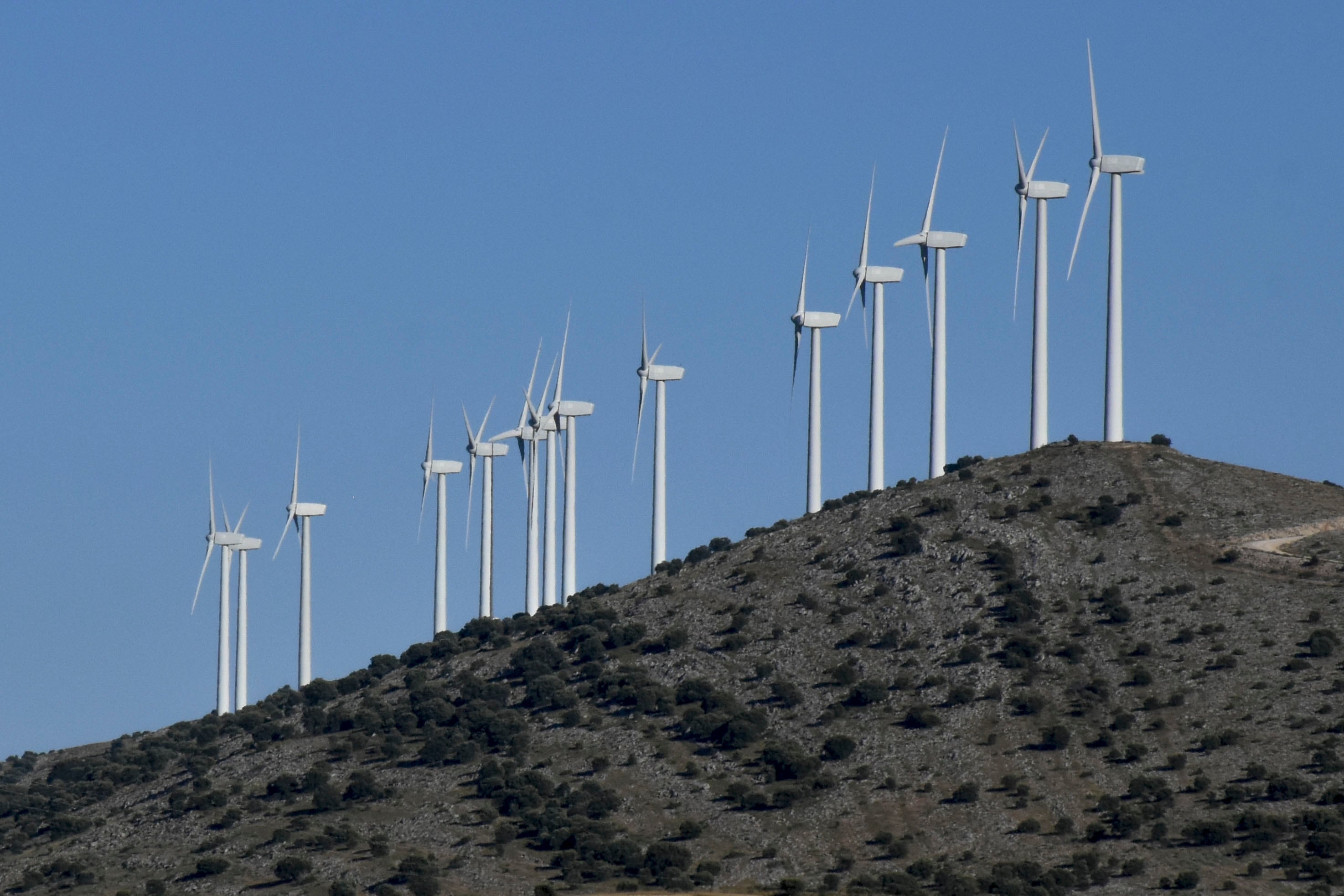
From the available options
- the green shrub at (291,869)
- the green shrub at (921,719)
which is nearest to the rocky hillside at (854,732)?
the green shrub at (921,719)

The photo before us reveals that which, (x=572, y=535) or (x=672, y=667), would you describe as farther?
(x=572, y=535)

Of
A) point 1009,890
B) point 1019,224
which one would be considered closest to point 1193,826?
point 1009,890

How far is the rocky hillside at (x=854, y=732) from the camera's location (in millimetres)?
127875

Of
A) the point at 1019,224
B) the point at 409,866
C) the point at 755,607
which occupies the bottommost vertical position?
the point at 409,866

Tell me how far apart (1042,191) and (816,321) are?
22.9 metres

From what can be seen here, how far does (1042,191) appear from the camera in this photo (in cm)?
17475

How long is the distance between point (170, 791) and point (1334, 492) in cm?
8386

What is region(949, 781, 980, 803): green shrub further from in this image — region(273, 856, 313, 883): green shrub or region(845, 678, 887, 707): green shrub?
region(273, 856, 313, 883): green shrub

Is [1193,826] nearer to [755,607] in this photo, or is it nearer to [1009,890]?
[1009,890]

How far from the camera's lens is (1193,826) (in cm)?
12469

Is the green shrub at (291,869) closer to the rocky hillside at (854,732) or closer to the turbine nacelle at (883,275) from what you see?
the rocky hillside at (854,732)

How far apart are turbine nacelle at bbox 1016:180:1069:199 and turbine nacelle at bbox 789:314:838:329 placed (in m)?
20.9

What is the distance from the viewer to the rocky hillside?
420ft

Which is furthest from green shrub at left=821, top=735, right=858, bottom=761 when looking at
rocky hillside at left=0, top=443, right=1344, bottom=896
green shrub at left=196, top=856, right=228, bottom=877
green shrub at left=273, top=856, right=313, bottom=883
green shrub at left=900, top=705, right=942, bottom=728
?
green shrub at left=196, top=856, right=228, bottom=877
